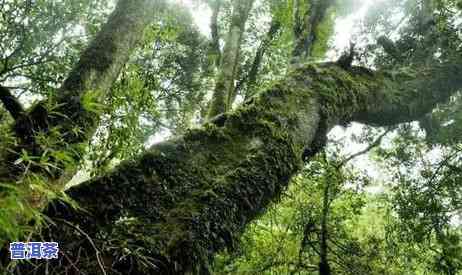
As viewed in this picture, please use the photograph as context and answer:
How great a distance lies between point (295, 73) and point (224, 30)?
7855mm

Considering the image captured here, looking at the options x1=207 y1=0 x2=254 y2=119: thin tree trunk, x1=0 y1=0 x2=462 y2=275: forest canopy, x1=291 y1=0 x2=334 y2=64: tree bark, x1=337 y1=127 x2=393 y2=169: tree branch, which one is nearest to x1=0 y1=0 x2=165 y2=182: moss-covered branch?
x1=0 y1=0 x2=462 y2=275: forest canopy

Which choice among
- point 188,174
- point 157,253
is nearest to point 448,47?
point 188,174

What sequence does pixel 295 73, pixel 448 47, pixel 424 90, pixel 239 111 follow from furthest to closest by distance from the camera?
pixel 448 47, pixel 424 90, pixel 295 73, pixel 239 111

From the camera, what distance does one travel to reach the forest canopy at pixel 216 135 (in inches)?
95.7

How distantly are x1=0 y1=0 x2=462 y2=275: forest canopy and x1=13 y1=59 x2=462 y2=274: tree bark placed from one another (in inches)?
0.5

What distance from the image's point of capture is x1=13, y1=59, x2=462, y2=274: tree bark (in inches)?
95.4

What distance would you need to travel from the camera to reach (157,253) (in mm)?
2475

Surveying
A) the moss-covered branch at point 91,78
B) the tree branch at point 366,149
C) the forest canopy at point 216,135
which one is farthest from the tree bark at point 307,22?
the moss-covered branch at point 91,78

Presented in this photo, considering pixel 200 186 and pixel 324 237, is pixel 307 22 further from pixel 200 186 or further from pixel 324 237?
pixel 200 186

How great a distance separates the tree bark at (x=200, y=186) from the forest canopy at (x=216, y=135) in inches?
0.5

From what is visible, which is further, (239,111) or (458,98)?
(458,98)

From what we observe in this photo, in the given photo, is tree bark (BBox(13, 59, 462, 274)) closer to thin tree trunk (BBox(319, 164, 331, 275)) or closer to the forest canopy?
the forest canopy

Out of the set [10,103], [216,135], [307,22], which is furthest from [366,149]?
[10,103]

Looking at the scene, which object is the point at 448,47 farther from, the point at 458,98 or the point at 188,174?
the point at 188,174
